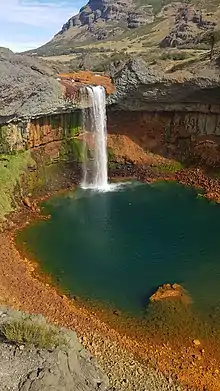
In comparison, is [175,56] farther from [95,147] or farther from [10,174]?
[10,174]

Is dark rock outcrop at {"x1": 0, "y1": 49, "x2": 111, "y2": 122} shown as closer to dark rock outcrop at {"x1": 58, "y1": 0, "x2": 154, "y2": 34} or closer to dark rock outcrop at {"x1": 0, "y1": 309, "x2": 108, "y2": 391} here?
dark rock outcrop at {"x1": 0, "y1": 309, "x2": 108, "y2": 391}

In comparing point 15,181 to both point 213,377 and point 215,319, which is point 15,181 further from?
point 213,377

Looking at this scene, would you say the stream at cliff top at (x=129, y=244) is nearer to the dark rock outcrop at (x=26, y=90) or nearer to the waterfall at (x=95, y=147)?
the waterfall at (x=95, y=147)

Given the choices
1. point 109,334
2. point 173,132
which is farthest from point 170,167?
point 109,334

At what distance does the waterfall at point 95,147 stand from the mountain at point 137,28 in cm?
2168

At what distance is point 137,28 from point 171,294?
418ft

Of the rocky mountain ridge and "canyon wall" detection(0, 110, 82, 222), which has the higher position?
the rocky mountain ridge

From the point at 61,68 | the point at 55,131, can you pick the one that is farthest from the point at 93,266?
the point at 61,68

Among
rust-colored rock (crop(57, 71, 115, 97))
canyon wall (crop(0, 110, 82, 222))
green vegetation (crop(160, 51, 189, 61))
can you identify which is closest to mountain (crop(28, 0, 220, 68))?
green vegetation (crop(160, 51, 189, 61))

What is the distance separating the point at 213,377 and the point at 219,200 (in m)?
21.3

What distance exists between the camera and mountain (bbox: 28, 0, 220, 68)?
9000 cm

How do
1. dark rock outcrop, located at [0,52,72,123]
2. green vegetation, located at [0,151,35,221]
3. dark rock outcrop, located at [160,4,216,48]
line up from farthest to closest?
1. dark rock outcrop, located at [160,4,216,48]
2. green vegetation, located at [0,151,35,221]
3. dark rock outcrop, located at [0,52,72,123]

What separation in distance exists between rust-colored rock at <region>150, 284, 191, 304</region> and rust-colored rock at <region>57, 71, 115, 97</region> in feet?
70.1

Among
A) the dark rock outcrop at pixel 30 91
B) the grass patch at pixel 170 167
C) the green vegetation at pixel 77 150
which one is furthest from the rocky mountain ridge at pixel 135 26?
Answer: the dark rock outcrop at pixel 30 91
